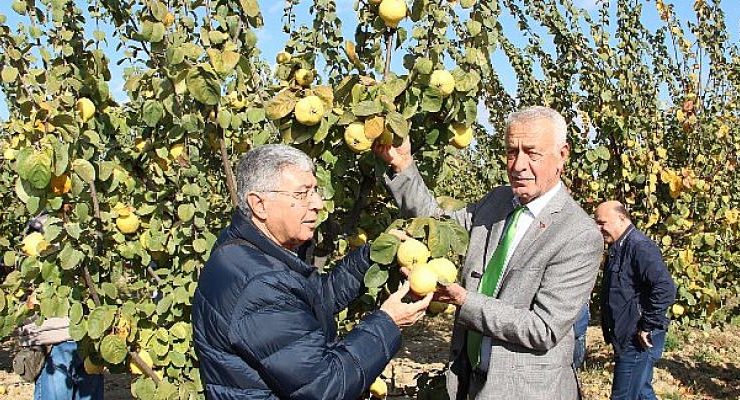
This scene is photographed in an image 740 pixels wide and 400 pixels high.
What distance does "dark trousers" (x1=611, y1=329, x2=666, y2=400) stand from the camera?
421 cm

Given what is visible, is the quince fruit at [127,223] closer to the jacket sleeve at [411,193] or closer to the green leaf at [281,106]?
the green leaf at [281,106]

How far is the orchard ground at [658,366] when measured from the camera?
5.80m

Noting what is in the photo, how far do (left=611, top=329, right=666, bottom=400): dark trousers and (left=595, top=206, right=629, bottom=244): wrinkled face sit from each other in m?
0.61

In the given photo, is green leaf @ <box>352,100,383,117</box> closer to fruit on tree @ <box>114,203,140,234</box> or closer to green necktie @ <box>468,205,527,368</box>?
green necktie @ <box>468,205,527,368</box>

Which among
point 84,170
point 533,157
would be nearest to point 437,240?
point 533,157

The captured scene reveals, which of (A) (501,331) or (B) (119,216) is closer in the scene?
(A) (501,331)

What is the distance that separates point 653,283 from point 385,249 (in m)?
2.67

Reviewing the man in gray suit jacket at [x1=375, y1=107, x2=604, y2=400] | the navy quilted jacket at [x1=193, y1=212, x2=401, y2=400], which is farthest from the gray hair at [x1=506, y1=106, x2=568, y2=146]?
the navy quilted jacket at [x1=193, y1=212, x2=401, y2=400]

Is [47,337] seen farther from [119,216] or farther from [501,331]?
[501,331]

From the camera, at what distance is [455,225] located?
206 centimetres

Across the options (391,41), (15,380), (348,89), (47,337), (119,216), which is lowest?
(15,380)

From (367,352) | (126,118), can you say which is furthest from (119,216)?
(367,352)

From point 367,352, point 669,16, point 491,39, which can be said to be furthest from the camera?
point 669,16

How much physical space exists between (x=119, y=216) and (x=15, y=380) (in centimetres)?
472
